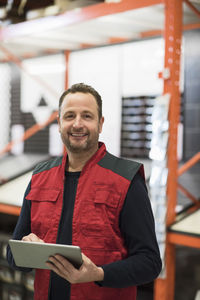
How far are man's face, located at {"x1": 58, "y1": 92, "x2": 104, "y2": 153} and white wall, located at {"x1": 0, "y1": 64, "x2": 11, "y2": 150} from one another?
3.84 m

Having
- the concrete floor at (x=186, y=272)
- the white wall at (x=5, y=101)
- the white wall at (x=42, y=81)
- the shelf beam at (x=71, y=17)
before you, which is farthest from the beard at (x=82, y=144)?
Answer: the white wall at (x=5, y=101)

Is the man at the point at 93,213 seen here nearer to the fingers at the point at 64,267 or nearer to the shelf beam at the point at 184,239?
the fingers at the point at 64,267

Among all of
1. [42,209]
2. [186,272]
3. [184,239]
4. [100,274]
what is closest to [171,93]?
[184,239]

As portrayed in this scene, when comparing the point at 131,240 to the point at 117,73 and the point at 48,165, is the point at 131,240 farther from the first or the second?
the point at 117,73

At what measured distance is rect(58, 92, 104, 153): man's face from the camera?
4.90ft

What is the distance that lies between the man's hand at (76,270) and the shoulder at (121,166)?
351mm

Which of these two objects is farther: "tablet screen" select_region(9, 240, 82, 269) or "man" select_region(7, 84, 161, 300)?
"man" select_region(7, 84, 161, 300)

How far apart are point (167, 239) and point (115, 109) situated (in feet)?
5.77

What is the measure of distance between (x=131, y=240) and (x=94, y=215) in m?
0.16

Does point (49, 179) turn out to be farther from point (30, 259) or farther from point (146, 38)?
point (146, 38)

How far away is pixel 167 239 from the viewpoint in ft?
8.88

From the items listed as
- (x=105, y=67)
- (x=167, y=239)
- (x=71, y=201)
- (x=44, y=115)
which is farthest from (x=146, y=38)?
(x=71, y=201)

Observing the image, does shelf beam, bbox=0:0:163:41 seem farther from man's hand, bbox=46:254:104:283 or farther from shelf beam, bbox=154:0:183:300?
man's hand, bbox=46:254:104:283

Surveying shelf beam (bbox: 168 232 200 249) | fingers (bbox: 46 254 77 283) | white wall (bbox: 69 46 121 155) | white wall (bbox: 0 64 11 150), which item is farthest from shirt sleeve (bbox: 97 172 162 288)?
white wall (bbox: 0 64 11 150)
